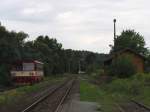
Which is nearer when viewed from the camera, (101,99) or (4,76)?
(101,99)

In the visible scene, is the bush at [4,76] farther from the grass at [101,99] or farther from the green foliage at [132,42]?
the green foliage at [132,42]

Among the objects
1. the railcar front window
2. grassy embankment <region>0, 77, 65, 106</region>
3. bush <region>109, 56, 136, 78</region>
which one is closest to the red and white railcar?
the railcar front window

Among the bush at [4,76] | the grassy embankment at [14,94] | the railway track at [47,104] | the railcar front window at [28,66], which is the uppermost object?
the railcar front window at [28,66]

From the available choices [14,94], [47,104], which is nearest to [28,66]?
[14,94]

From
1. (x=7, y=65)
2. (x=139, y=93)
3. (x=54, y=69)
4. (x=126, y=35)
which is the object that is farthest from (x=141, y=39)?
(x=139, y=93)

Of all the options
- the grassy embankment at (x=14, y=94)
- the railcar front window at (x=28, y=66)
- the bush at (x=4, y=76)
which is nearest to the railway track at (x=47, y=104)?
the grassy embankment at (x=14, y=94)

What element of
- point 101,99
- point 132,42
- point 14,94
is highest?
point 132,42

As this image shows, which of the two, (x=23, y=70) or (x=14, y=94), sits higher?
(x=23, y=70)

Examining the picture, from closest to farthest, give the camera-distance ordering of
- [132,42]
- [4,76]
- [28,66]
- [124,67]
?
1. [28,66]
2. [4,76]
3. [124,67]
4. [132,42]

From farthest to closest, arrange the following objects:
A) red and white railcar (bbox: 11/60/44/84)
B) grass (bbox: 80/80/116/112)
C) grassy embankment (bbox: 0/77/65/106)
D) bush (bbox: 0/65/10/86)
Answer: bush (bbox: 0/65/10/86) → red and white railcar (bbox: 11/60/44/84) → grassy embankment (bbox: 0/77/65/106) → grass (bbox: 80/80/116/112)

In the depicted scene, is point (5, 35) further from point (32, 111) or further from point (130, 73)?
point (32, 111)

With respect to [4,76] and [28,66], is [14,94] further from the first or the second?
[4,76]

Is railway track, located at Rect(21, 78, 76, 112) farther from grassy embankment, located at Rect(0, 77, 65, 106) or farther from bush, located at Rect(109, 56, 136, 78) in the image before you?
bush, located at Rect(109, 56, 136, 78)

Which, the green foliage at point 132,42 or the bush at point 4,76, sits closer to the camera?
the bush at point 4,76
